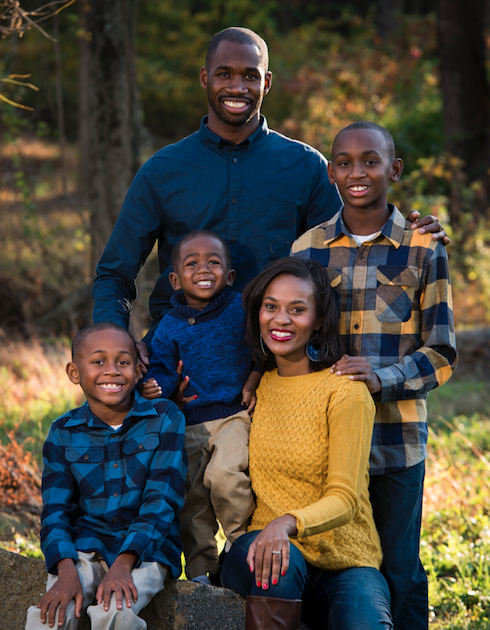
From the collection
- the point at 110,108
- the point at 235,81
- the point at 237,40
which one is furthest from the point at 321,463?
the point at 110,108

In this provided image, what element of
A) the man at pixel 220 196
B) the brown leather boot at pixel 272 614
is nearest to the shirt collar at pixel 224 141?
the man at pixel 220 196

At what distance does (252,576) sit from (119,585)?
0.45 metres

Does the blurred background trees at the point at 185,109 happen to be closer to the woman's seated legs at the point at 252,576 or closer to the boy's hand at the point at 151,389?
the boy's hand at the point at 151,389

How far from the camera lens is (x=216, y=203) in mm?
3295

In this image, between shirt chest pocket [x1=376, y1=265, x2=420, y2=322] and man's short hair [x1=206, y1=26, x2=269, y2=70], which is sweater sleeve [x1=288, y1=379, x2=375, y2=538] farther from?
man's short hair [x1=206, y1=26, x2=269, y2=70]

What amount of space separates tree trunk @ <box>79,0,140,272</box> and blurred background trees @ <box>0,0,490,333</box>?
0.5 inches

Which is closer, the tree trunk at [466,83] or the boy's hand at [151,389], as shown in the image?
the boy's hand at [151,389]

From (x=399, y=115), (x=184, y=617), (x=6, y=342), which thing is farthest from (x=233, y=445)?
(x=399, y=115)

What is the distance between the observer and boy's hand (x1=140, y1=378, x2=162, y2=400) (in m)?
2.82

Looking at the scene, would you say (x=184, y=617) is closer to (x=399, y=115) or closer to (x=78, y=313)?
(x=78, y=313)

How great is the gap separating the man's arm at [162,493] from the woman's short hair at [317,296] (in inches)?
17.6

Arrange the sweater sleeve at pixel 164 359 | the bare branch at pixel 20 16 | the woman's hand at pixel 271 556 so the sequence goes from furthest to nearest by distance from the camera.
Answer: the bare branch at pixel 20 16 < the sweater sleeve at pixel 164 359 < the woman's hand at pixel 271 556

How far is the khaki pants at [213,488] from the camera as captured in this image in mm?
2668

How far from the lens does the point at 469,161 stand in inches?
468
